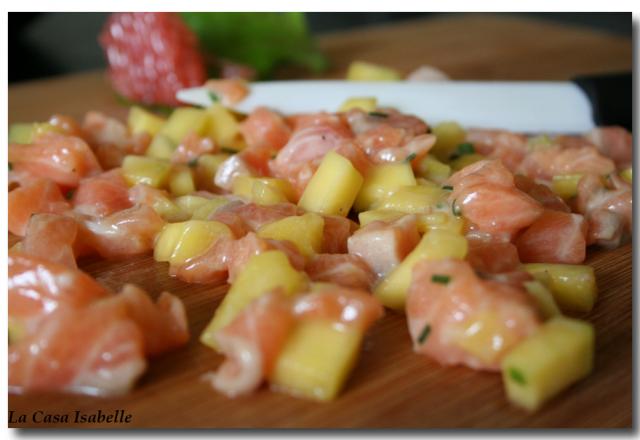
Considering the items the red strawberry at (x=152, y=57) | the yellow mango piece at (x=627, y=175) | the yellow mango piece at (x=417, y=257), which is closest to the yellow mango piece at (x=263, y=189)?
the yellow mango piece at (x=417, y=257)

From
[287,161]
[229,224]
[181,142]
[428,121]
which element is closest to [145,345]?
[229,224]

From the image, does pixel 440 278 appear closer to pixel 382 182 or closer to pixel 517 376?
pixel 517 376

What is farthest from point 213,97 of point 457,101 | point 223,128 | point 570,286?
point 570,286

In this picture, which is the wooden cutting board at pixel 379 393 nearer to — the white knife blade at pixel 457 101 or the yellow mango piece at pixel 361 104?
the white knife blade at pixel 457 101

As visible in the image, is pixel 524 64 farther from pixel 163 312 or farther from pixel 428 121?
pixel 163 312

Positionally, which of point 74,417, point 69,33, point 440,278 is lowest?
point 69,33

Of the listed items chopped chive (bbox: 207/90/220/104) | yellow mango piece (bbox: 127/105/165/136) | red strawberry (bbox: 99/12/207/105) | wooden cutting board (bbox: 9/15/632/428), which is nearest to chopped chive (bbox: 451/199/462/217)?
wooden cutting board (bbox: 9/15/632/428)
